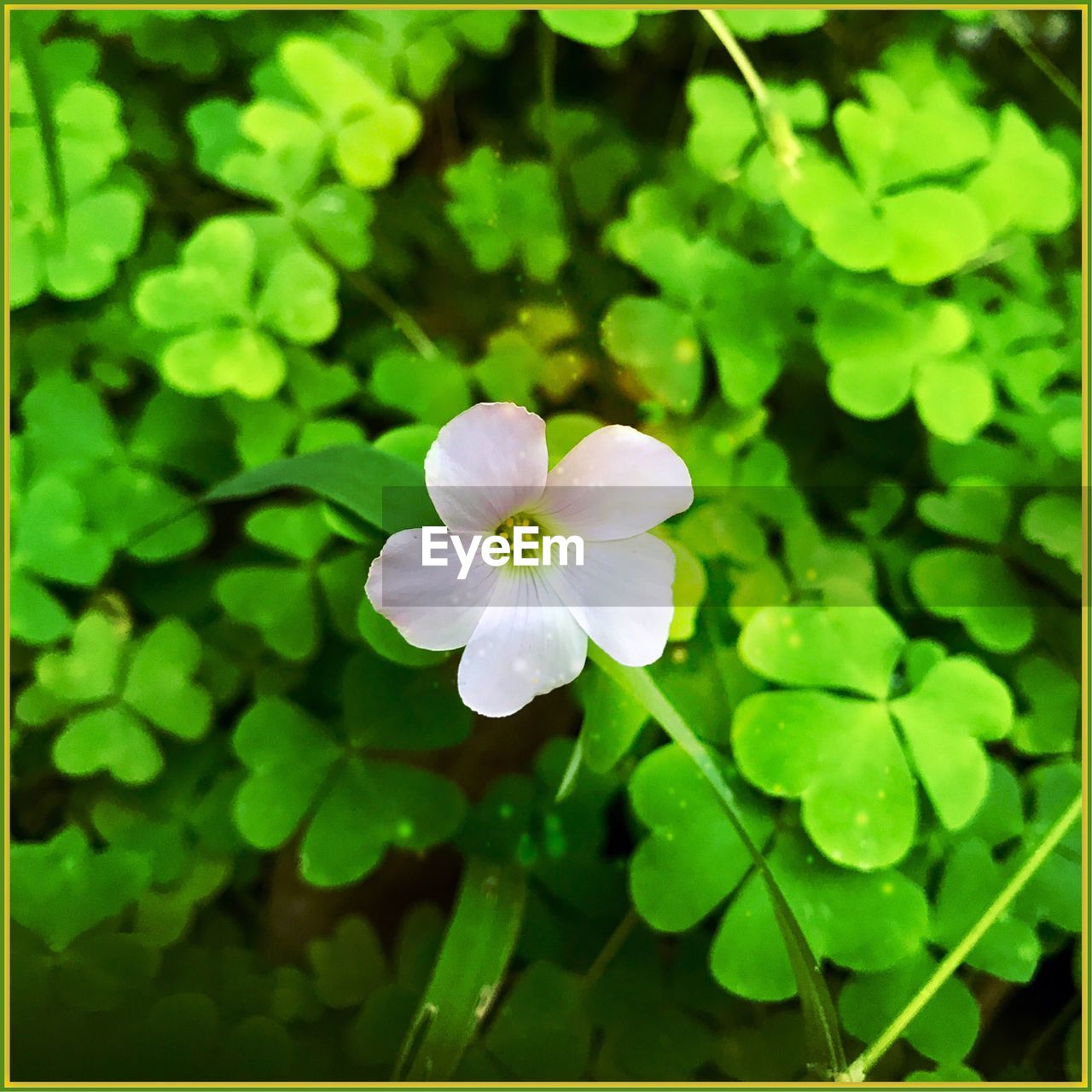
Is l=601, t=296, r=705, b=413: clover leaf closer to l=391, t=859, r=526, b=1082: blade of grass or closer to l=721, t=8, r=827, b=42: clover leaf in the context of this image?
l=721, t=8, r=827, b=42: clover leaf

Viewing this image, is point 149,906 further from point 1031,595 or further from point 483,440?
point 1031,595

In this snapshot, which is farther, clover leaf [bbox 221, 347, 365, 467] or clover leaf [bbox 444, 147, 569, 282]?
clover leaf [bbox 444, 147, 569, 282]

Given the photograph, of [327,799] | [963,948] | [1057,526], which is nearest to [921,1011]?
[963,948]

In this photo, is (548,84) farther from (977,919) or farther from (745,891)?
(977,919)

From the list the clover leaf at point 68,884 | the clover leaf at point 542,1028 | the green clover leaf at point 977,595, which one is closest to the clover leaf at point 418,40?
the green clover leaf at point 977,595

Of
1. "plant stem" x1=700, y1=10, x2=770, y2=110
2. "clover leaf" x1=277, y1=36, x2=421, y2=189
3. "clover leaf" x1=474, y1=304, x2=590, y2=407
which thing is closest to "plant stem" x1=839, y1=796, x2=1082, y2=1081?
"clover leaf" x1=474, y1=304, x2=590, y2=407

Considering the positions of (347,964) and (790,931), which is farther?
(347,964)
